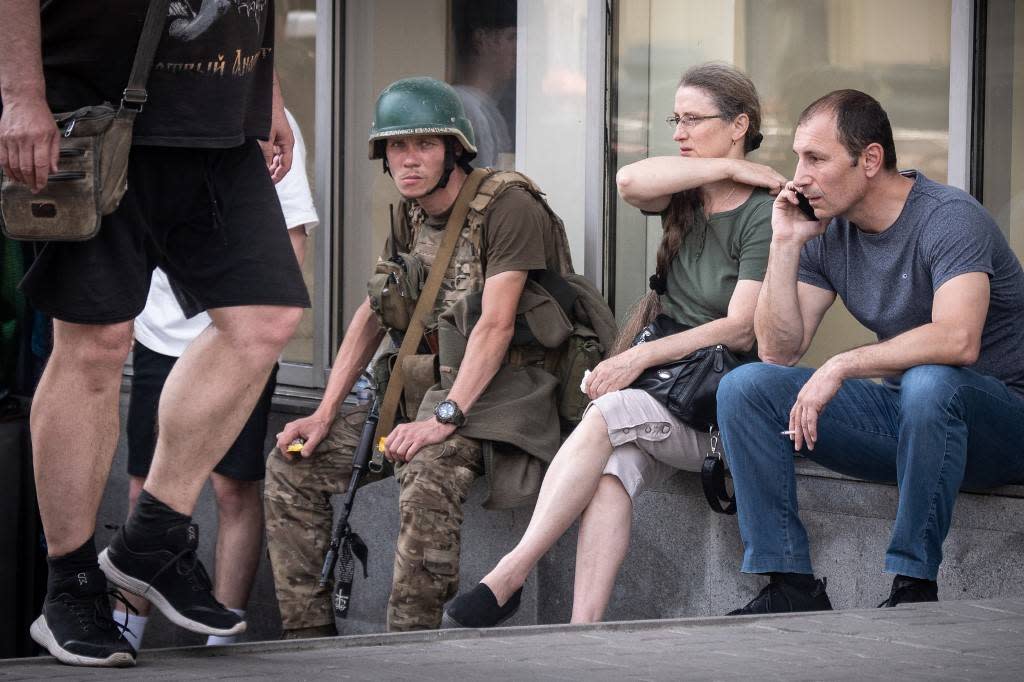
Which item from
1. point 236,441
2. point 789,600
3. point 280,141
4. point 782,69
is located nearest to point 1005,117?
point 782,69

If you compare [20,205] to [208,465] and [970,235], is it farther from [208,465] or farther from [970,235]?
[970,235]

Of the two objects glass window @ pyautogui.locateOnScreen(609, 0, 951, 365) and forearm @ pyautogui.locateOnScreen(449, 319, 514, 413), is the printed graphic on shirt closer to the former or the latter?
forearm @ pyautogui.locateOnScreen(449, 319, 514, 413)

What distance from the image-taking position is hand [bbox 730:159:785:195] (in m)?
5.25

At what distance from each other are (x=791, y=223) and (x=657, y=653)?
1663 mm

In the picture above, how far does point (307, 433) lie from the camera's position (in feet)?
19.1

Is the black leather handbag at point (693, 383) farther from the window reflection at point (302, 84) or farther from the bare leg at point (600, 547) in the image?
the window reflection at point (302, 84)

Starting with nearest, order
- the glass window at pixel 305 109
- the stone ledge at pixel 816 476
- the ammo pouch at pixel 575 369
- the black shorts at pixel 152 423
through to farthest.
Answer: the stone ledge at pixel 816 476 < the ammo pouch at pixel 575 369 < the black shorts at pixel 152 423 < the glass window at pixel 305 109

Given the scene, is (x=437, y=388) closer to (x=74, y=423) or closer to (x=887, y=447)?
(x=887, y=447)

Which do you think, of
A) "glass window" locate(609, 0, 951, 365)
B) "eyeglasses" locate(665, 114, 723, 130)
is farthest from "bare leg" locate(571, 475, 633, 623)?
"glass window" locate(609, 0, 951, 365)

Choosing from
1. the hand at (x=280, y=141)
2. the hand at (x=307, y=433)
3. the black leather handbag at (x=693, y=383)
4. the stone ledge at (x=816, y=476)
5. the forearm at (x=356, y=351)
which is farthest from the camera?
the forearm at (x=356, y=351)

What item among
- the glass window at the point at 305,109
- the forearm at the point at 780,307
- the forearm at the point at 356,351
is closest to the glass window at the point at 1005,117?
the forearm at the point at 780,307

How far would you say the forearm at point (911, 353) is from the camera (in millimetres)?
4316

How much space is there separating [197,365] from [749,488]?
1.70 m

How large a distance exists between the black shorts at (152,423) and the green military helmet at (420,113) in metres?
1.17
